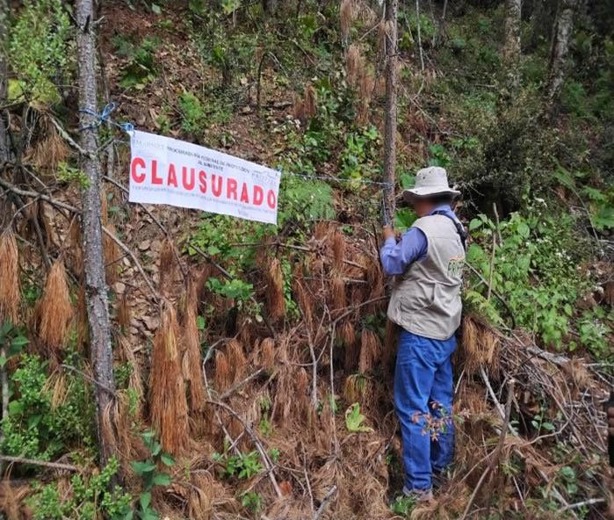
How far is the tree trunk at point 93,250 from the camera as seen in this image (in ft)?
9.37

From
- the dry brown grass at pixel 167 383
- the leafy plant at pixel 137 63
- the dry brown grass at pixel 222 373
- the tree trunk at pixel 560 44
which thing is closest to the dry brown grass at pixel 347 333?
the dry brown grass at pixel 222 373

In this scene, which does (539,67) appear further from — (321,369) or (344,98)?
(321,369)

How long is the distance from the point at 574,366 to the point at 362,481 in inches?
71.4

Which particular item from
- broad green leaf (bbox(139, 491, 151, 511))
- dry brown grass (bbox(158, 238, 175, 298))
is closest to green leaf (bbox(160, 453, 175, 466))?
broad green leaf (bbox(139, 491, 151, 511))

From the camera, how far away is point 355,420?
391 cm

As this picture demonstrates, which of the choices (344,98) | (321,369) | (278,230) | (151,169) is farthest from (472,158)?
(151,169)

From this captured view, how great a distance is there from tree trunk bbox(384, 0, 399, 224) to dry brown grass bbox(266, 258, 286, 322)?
113cm

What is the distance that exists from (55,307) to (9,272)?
0.31m

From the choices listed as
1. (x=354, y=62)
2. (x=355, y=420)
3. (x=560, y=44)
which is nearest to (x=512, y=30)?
(x=560, y=44)

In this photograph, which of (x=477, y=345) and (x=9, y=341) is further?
(x=477, y=345)

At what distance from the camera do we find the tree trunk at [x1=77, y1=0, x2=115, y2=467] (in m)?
2.86

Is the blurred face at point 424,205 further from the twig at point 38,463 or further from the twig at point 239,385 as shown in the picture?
the twig at point 38,463

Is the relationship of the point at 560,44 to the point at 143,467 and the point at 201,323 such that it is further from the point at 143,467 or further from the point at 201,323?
the point at 143,467

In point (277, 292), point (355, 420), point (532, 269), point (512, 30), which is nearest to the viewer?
point (355, 420)
